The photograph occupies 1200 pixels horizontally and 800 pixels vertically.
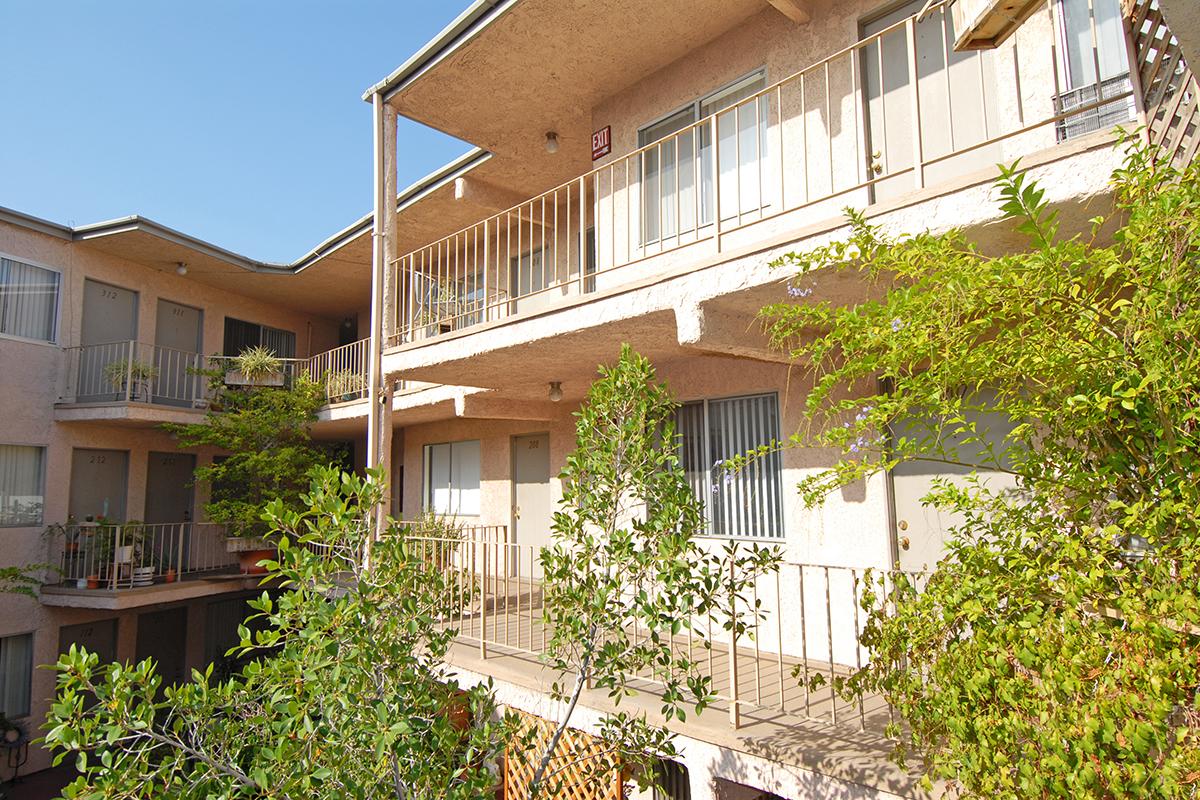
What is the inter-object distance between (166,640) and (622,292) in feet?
50.4

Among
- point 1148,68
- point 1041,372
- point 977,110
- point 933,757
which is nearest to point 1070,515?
point 1041,372

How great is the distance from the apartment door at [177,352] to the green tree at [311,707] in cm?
1351

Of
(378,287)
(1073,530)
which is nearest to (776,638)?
(1073,530)

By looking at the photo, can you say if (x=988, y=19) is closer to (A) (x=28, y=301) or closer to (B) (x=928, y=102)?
(B) (x=928, y=102)

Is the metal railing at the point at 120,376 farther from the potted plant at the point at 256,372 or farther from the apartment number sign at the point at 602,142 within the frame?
the apartment number sign at the point at 602,142

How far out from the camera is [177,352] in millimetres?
14680

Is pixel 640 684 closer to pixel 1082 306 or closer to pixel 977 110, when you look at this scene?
pixel 1082 306

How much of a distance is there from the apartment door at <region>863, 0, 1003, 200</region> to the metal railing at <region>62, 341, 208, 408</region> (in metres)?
13.6

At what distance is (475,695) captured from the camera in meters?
3.54

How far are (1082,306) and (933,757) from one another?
197 centimetres

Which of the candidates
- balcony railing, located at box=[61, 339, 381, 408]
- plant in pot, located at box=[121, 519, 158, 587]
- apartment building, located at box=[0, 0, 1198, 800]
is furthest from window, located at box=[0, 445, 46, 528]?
plant in pot, located at box=[121, 519, 158, 587]

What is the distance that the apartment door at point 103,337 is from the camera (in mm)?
13391

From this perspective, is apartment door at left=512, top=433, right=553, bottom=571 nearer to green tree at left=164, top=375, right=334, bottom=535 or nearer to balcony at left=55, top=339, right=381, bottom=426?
balcony at left=55, top=339, right=381, bottom=426

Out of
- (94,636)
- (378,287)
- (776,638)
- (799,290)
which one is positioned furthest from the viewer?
(94,636)
